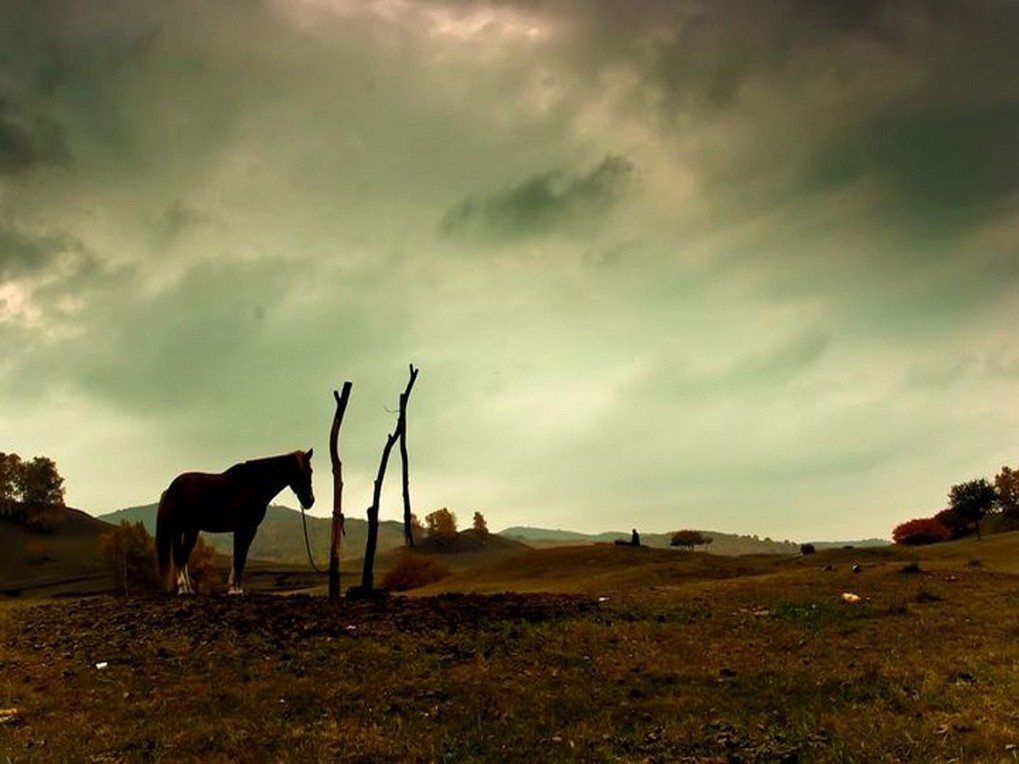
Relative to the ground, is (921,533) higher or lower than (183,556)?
lower

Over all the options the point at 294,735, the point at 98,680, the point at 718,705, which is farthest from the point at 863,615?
the point at 98,680

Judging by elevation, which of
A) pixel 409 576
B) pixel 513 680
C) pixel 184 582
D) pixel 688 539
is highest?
pixel 184 582

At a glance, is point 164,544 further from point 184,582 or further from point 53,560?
point 53,560

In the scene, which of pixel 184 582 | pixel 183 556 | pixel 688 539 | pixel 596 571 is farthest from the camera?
pixel 688 539

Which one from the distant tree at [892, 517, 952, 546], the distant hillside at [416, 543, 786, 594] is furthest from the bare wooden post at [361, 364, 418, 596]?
the distant tree at [892, 517, 952, 546]

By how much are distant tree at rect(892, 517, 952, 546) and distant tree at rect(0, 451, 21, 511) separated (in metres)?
189

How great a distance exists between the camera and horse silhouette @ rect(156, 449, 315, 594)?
2930cm

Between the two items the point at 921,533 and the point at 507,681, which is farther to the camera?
the point at 921,533

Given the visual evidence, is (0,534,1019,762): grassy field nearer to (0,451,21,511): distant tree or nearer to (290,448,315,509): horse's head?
(290,448,315,509): horse's head

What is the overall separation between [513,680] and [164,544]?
66.9 feet

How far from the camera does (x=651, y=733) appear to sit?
39.2ft

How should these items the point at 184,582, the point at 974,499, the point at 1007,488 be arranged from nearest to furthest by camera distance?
the point at 184,582
the point at 974,499
the point at 1007,488

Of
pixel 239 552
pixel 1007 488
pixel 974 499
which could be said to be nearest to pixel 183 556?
pixel 239 552

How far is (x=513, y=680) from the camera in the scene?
15875mm
